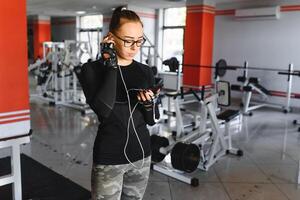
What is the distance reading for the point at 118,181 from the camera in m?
1.19

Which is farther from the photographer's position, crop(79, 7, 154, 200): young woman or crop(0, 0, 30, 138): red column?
crop(0, 0, 30, 138): red column

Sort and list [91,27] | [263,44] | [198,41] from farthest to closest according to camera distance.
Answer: [91,27]
[198,41]
[263,44]

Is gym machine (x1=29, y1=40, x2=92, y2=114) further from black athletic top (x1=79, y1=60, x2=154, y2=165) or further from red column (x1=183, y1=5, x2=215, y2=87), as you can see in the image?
black athletic top (x1=79, y1=60, x2=154, y2=165)

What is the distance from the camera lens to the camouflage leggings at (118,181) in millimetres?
1163

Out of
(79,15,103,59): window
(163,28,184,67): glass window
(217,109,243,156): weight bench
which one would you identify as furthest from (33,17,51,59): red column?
(217,109,243,156): weight bench

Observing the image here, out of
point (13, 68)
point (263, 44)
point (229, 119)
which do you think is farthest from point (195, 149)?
point (263, 44)

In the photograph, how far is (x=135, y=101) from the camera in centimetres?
120

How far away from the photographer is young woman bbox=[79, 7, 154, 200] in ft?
3.75

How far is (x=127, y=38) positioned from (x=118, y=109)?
0.90ft

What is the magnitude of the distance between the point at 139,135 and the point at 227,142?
291 cm

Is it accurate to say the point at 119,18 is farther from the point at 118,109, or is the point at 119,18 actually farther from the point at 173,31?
the point at 173,31

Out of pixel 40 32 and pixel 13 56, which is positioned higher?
pixel 40 32

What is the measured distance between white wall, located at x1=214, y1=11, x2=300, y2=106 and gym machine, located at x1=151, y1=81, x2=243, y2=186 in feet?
12.6

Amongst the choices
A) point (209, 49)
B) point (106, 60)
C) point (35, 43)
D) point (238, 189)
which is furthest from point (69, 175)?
point (35, 43)
